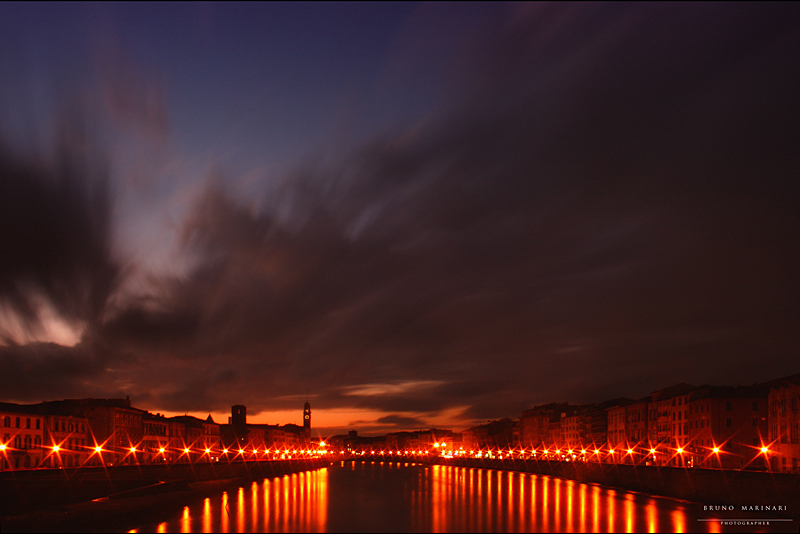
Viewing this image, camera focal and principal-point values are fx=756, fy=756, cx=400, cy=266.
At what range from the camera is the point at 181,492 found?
74188 mm

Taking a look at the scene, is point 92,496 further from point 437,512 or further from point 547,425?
point 547,425

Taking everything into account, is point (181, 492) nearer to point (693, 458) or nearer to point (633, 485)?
point (633, 485)

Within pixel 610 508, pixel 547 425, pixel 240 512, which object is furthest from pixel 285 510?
pixel 547 425

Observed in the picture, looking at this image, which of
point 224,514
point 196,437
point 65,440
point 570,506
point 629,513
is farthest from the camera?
point 196,437

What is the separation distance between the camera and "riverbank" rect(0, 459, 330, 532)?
1891 inches

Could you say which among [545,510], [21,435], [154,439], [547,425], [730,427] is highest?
[730,427]

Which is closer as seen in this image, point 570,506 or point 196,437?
point 570,506

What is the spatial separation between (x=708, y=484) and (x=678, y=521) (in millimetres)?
14036

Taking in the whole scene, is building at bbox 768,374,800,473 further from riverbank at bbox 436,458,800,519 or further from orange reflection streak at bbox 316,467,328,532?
orange reflection streak at bbox 316,467,328,532

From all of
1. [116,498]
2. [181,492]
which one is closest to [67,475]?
[116,498]

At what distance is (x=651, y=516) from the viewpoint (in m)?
55.1

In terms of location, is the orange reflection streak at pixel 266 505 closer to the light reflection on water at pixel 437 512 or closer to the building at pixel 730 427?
the light reflection on water at pixel 437 512

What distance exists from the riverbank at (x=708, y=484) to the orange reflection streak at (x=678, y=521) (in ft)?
13.5

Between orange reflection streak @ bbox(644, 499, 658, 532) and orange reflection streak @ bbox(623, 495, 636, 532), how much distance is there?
3.39ft
